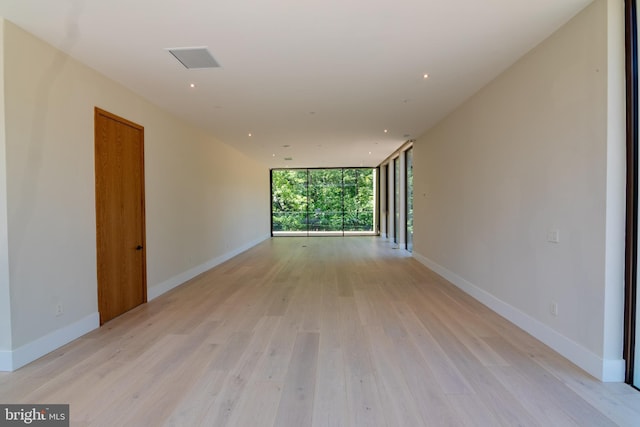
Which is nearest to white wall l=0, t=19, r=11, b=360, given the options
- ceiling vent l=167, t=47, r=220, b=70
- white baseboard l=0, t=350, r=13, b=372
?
white baseboard l=0, t=350, r=13, b=372

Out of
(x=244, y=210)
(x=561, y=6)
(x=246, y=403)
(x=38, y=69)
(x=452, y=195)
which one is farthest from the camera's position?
(x=244, y=210)

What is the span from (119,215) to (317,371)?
10.1 feet

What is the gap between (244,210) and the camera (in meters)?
9.59

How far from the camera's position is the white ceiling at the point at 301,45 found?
248cm

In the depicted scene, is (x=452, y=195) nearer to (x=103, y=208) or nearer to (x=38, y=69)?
(x=103, y=208)

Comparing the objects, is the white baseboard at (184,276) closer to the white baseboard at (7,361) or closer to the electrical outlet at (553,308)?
the white baseboard at (7,361)

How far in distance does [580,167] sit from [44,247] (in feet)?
15.2

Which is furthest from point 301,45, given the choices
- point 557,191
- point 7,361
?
point 7,361

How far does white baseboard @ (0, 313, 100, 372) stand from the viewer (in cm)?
260

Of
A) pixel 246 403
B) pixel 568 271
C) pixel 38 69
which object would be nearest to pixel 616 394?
pixel 568 271

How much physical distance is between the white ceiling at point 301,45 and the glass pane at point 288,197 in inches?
328

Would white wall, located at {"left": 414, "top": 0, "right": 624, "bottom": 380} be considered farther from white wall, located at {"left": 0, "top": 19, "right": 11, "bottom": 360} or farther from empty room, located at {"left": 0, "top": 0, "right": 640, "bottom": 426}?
white wall, located at {"left": 0, "top": 19, "right": 11, "bottom": 360}

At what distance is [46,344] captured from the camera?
292 centimetres

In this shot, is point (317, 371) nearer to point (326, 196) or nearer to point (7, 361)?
point (7, 361)
